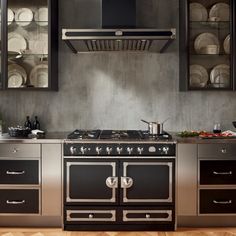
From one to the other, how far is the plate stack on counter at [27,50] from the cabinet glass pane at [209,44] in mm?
1459

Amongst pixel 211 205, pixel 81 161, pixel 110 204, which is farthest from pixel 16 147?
pixel 211 205

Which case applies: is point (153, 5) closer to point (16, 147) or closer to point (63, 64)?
point (63, 64)

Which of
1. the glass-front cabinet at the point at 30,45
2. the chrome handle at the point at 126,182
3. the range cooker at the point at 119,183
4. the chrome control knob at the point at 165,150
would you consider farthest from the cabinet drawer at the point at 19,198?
the chrome control knob at the point at 165,150

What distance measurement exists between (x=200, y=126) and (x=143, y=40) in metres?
1.22

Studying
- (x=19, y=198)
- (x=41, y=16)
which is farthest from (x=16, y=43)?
(x=19, y=198)

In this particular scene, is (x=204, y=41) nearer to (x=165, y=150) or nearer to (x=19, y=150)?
(x=165, y=150)

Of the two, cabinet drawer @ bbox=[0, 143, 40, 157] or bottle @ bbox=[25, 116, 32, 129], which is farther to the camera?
bottle @ bbox=[25, 116, 32, 129]

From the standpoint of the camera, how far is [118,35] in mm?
3092

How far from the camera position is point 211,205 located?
10.5 ft

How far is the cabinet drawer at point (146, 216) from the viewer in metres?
3.17

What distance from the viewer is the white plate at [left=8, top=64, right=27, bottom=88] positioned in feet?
11.5

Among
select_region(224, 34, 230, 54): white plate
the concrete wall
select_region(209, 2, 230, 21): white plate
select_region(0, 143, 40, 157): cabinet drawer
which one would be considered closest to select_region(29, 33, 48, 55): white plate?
the concrete wall

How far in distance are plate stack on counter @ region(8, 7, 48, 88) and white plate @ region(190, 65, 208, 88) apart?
145cm

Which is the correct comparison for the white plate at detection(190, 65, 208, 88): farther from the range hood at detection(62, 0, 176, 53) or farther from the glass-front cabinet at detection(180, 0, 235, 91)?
the range hood at detection(62, 0, 176, 53)
